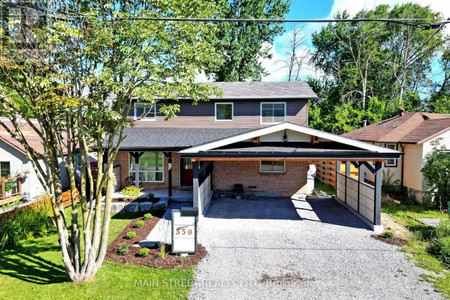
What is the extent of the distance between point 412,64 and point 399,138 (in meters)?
24.2

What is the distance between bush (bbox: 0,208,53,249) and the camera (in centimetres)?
802

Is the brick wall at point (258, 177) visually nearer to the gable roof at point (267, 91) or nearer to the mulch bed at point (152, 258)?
the gable roof at point (267, 91)

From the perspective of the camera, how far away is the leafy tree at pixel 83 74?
17.6 feet

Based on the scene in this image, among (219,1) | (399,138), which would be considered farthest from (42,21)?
(219,1)

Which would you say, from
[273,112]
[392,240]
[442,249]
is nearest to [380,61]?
[273,112]

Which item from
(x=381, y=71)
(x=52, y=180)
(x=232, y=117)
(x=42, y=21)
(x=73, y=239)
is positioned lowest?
(x=73, y=239)

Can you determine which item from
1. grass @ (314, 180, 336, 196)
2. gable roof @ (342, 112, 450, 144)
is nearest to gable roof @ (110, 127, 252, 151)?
grass @ (314, 180, 336, 196)

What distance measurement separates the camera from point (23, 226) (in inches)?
334

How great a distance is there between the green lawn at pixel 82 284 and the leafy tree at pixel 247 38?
23689 mm

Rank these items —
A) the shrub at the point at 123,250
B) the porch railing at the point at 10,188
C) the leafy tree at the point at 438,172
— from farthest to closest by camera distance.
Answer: the porch railing at the point at 10,188 → the leafy tree at the point at 438,172 → the shrub at the point at 123,250

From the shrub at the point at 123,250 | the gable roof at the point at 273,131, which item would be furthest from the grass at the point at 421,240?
the shrub at the point at 123,250

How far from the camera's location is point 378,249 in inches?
309

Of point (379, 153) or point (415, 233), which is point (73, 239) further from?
point (415, 233)

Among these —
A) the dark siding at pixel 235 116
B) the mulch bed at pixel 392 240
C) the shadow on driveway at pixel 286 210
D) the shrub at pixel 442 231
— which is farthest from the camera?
the dark siding at pixel 235 116
